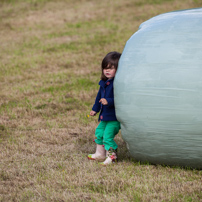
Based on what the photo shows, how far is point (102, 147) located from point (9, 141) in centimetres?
139

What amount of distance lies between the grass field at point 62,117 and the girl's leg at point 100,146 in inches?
4.4

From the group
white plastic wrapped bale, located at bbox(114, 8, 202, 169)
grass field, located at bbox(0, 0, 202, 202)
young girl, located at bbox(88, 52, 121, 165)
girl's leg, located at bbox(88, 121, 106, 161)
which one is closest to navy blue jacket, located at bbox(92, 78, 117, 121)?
young girl, located at bbox(88, 52, 121, 165)

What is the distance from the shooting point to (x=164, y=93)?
3.43 metres

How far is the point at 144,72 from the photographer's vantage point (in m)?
3.55

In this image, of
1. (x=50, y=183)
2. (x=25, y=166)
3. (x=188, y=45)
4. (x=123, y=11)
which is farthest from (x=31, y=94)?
(x=123, y=11)

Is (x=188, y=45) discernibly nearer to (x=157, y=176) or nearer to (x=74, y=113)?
(x=157, y=176)

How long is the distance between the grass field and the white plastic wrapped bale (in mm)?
307

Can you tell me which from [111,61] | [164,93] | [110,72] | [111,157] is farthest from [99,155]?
[164,93]

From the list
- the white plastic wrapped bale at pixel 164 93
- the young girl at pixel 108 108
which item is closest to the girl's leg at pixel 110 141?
the young girl at pixel 108 108

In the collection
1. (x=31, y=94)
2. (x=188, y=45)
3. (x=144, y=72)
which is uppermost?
(x=188, y=45)

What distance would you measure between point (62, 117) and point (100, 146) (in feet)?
5.82

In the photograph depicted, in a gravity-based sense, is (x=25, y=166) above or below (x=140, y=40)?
below

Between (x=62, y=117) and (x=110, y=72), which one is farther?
(x=62, y=117)

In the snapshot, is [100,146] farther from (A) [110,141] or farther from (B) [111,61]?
(B) [111,61]
